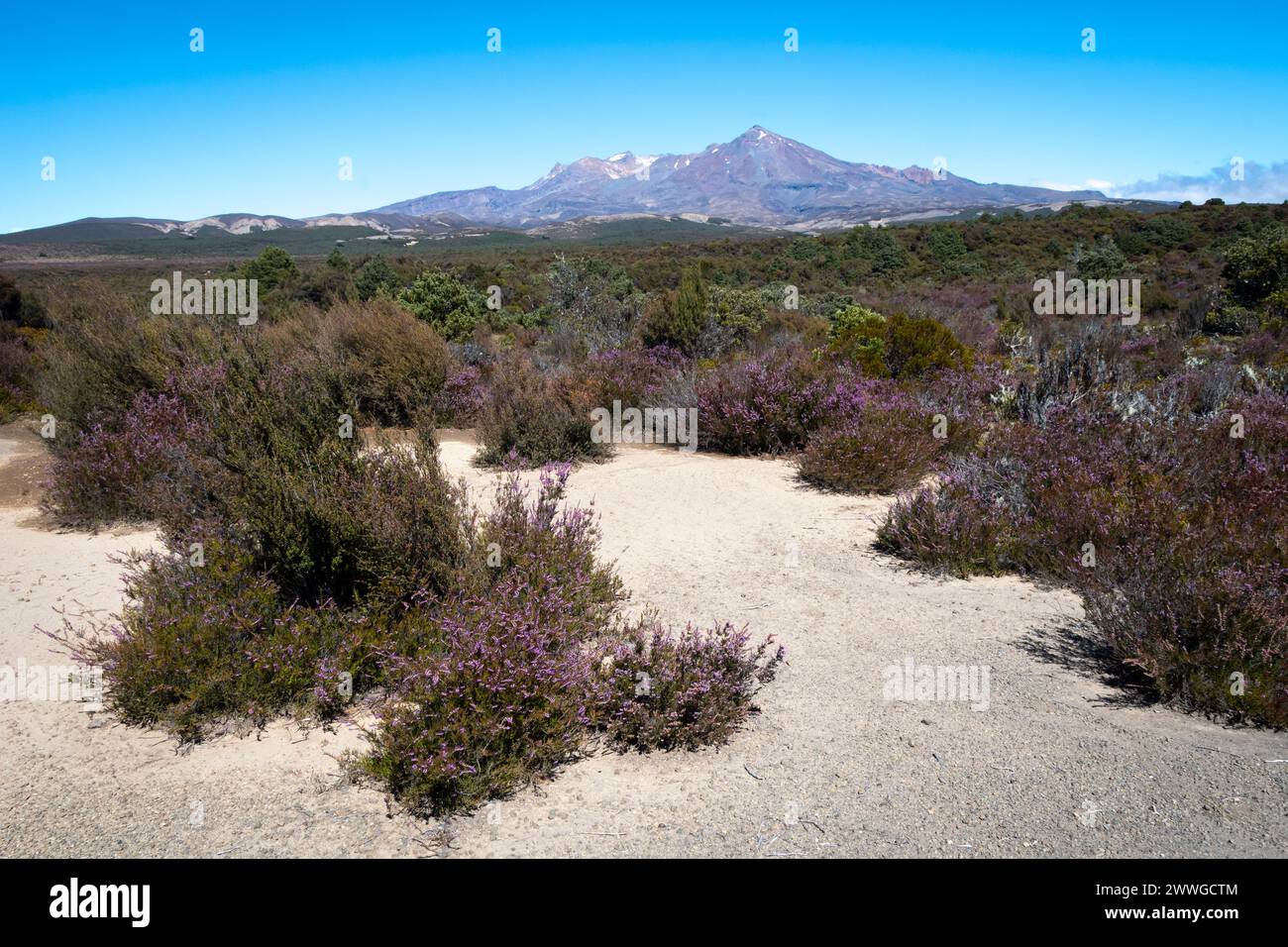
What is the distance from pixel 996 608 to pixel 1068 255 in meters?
32.9

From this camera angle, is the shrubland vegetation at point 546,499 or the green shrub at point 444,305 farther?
the green shrub at point 444,305

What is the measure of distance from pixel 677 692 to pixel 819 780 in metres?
0.75

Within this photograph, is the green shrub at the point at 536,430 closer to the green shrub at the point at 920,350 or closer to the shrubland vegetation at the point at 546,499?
the shrubland vegetation at the point at 546,499

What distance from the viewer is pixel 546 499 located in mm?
5645

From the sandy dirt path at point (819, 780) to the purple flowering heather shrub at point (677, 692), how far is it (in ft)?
0.34

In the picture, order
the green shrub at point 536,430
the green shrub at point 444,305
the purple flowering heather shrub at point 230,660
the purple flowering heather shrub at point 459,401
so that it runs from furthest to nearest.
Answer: the green shrub at point 444,305 < the purple flowering heather shrub at point 459,401 < the green shrub at point 536,430 < the purple flowering heather shrub at point 230,660

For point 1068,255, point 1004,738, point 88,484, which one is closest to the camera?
point 1004,738

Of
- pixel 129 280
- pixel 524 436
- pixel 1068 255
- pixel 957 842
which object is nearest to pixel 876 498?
pixel 524 436

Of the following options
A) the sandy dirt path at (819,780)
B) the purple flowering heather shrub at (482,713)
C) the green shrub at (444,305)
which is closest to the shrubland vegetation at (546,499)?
the purple flowering heather shrub at (482,713)

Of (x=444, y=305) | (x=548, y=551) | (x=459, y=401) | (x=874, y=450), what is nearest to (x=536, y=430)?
(x=459, y=401)

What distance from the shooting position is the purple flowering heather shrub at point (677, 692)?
3.65m
